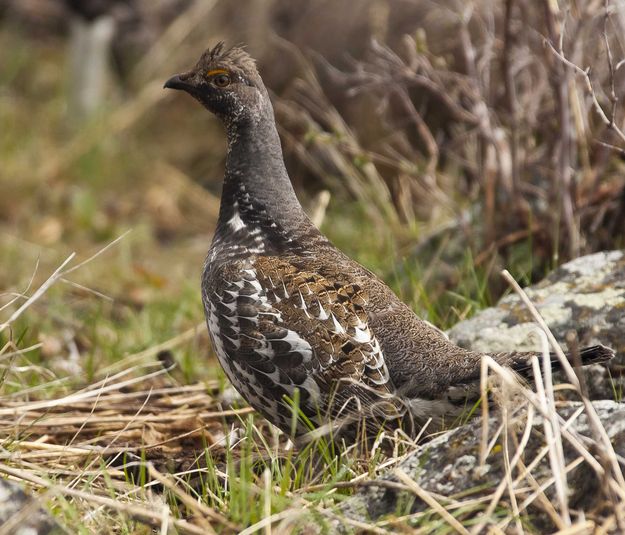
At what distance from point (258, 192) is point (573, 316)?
1.56 m

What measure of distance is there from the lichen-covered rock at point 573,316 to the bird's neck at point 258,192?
0.91 meters

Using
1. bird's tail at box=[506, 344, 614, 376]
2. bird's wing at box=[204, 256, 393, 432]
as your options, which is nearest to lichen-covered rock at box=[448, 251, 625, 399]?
bird's tail at box=[506, 344, 614, 376]

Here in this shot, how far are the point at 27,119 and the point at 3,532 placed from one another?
29.7 feet

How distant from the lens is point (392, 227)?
6770mm

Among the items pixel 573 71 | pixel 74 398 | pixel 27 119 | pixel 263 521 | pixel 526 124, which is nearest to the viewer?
pixel 263 521

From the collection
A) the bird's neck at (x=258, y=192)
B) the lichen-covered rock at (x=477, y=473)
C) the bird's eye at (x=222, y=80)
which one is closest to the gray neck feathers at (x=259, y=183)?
the bird's neck at (x=258, y=192)

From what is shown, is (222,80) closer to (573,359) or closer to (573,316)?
(573,316)

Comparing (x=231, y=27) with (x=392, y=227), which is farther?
(x=231, y=27)

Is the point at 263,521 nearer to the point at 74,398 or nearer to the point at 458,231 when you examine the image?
the point at 74,398

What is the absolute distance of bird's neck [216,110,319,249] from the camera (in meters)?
4.46

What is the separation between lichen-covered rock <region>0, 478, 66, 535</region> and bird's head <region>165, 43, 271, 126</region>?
234cm

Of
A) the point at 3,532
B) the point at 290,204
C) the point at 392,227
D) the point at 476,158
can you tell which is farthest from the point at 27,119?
the point at 3,532

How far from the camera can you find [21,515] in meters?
2.70

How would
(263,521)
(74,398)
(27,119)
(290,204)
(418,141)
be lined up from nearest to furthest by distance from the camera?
(263,521)
(74,398)
(290,204)
(418,141)
(27,119)
